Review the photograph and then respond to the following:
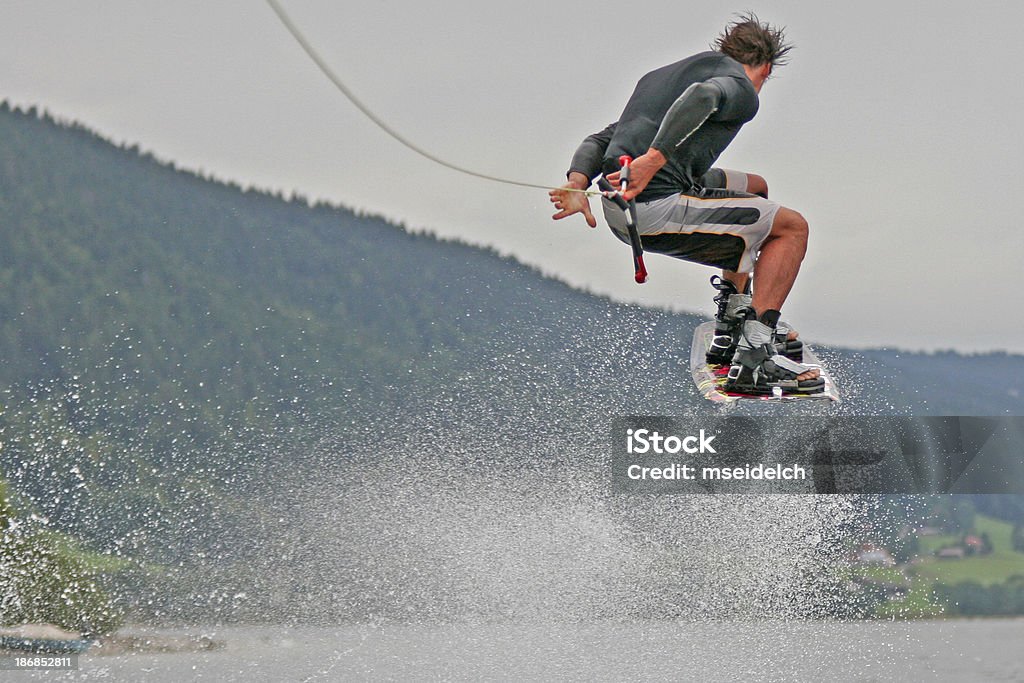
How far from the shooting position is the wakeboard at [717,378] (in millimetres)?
6281

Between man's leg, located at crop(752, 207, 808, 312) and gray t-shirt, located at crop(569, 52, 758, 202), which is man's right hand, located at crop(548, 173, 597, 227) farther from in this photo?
man's leg, located at crop(752, 207, 808, 312)

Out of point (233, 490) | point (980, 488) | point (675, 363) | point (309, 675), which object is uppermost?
point (675, 363)

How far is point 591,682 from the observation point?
1159cm

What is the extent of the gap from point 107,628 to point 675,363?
7918 mm

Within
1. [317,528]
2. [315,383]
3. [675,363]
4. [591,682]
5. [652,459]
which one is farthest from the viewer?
[315,383]

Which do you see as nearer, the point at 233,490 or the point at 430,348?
the point at 233,490

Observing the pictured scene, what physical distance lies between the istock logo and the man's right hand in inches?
111

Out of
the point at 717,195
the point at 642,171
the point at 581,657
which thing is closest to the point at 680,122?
the point at 642,171

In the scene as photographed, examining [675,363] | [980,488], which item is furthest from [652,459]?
[980,488]

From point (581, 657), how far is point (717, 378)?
6.70 metres

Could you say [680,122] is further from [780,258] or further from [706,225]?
[780,258]

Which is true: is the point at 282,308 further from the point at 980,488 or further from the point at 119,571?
the point at 980,488

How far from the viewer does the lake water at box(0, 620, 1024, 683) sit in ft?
37.7

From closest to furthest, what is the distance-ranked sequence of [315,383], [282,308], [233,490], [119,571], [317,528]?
[317,528]
[119,571]
[233,490]
[315,383]
[282,308]
